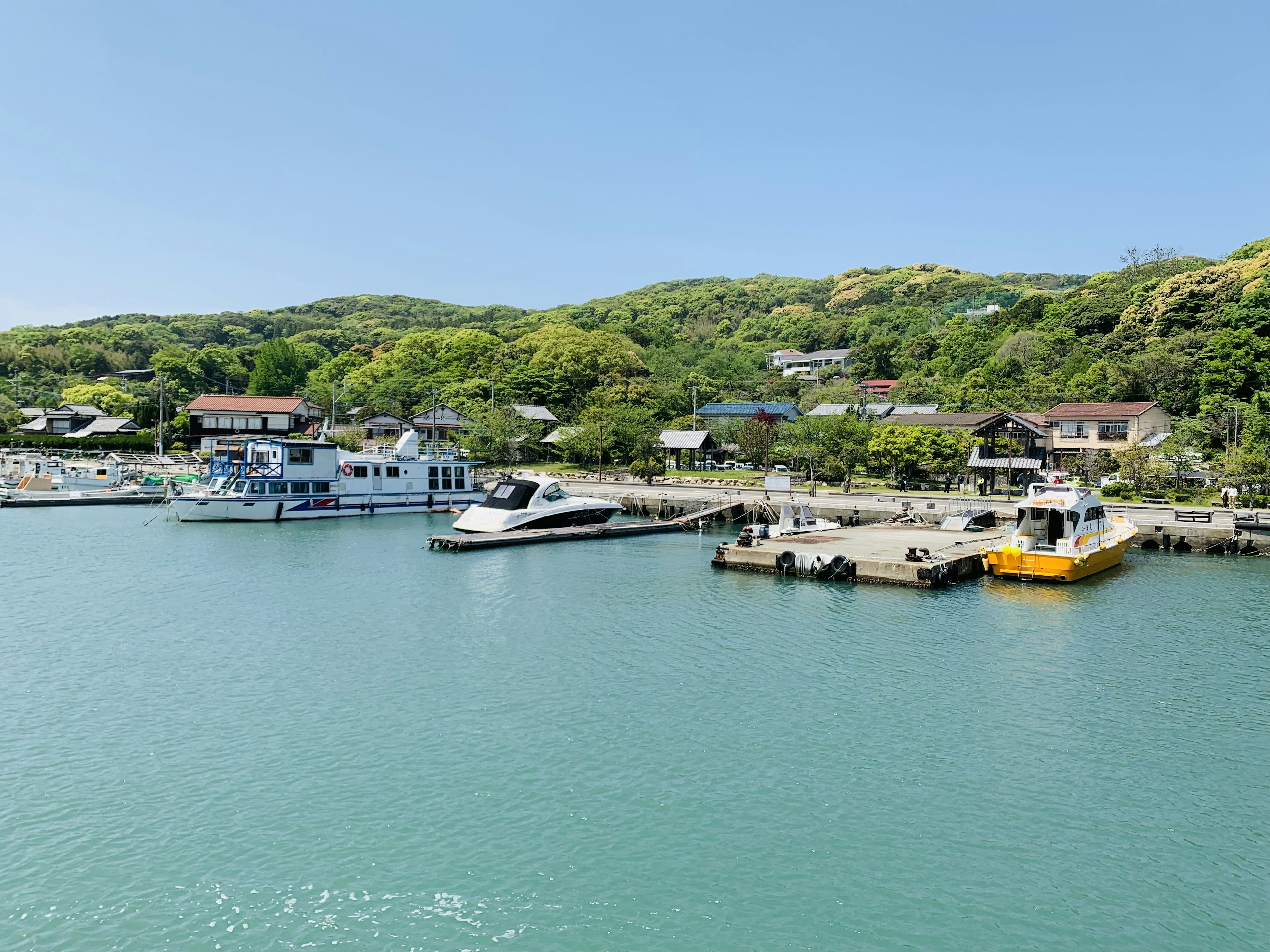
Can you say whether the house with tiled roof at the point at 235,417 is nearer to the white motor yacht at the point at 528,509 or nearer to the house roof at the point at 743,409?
the house roof at the point at 743,409

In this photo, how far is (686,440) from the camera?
64688 mm

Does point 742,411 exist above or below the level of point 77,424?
above

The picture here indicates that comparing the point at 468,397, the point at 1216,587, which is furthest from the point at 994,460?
the point at 468,397

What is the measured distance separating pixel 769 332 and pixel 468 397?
76.8 meters

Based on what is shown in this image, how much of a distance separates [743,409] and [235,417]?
48.2 meters

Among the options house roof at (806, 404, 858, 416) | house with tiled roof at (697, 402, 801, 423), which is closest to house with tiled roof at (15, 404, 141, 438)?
house with tiled roof at (697, 402, 801, 423)

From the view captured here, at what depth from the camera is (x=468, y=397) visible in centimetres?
8000

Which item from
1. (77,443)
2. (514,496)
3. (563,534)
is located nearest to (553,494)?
(514,496)

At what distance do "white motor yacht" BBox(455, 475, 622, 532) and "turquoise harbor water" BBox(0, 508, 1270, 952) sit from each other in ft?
40.4

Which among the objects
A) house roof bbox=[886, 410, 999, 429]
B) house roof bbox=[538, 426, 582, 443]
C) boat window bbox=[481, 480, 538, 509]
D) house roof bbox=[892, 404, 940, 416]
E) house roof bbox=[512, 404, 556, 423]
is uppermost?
house roof bbox=[892, 404, 940, 416]

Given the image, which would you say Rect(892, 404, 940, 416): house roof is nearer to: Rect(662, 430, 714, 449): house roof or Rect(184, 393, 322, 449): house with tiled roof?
Rect(662, 430, 714, 449): house roof

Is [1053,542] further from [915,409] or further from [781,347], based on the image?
[781,347]

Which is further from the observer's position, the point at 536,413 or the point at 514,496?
the point at 536,413

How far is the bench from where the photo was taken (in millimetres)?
34125
